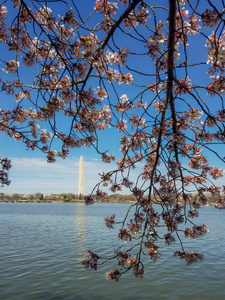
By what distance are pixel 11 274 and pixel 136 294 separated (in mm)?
3683

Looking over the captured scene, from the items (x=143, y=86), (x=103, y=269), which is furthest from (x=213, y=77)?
(x=103, y=269)

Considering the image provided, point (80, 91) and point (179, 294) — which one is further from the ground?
point (80, 91)

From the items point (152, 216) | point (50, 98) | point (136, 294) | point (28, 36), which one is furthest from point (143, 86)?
point (136, 294)

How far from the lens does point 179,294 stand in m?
6.22

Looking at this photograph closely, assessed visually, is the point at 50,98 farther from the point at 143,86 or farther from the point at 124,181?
the point at 124,181

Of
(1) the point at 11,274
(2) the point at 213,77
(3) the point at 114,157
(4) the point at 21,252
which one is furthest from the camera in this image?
(4) the point at 21,252

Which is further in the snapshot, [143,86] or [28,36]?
[143,86]

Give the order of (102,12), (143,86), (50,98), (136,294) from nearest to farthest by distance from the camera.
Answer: (102,12) < (50,98) < (143,86) < (136,294)

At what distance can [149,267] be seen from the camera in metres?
8.34

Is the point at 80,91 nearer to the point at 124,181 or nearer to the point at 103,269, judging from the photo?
the point at 124,181

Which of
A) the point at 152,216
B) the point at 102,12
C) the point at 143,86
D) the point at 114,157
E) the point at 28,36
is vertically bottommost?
the point at 152,216

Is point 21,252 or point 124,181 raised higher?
point 124,181

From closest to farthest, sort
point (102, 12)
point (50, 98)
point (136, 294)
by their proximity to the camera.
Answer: point (102, 12) → point (50, 98) → point (136, 294)

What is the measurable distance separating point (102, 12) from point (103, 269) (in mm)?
7224
